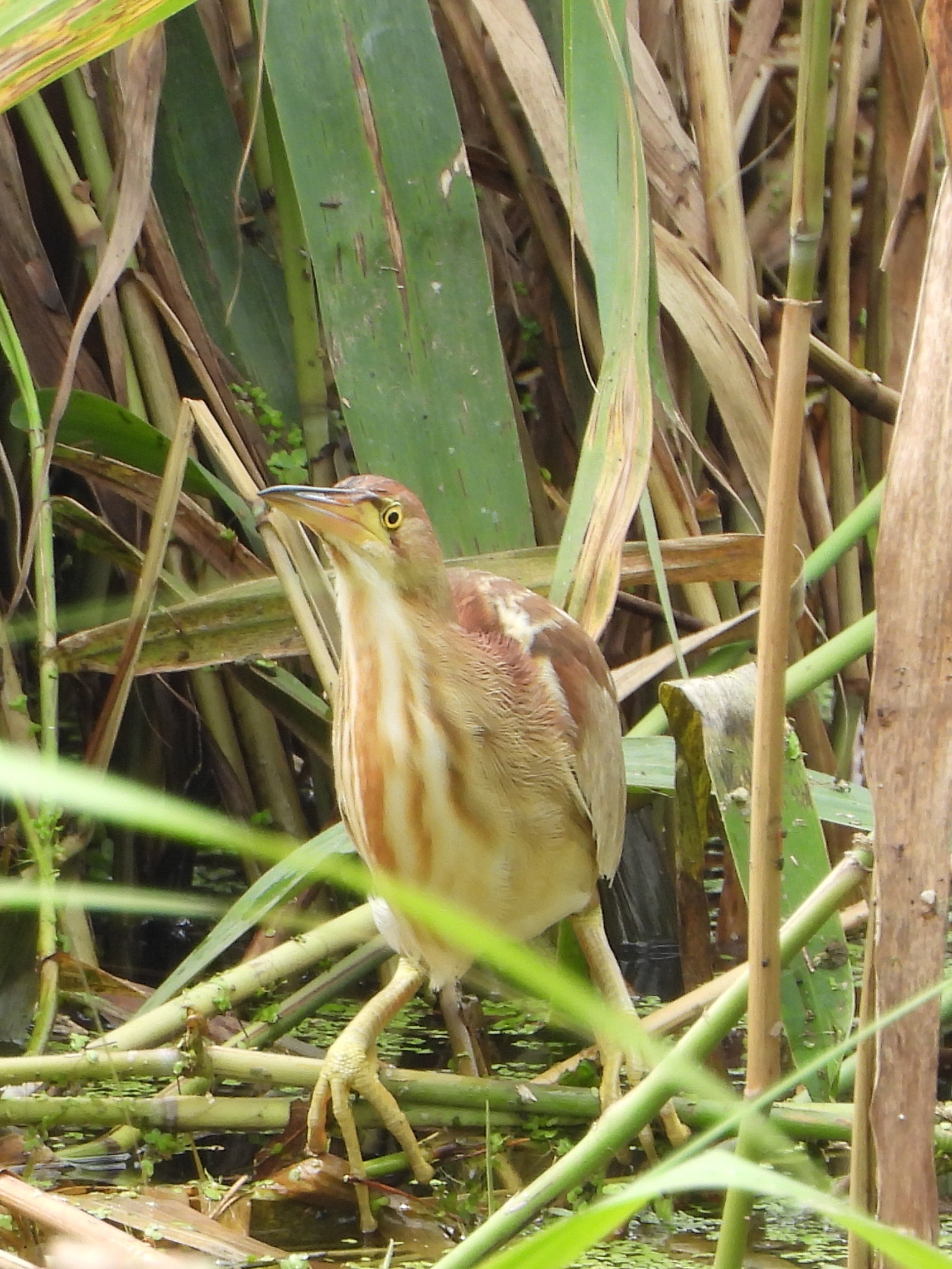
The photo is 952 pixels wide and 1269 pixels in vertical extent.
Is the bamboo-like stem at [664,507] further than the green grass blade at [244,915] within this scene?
Yes

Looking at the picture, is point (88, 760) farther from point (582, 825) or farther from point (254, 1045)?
point (582, 825)

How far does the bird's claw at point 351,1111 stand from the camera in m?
1.56

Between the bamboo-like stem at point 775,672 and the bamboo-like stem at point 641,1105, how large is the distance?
2 cm

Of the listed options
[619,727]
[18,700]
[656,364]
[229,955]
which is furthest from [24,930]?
[656,364]

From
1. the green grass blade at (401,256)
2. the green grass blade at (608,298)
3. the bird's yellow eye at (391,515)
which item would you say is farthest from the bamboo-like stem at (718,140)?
the bird's yellow eye at (391,515)

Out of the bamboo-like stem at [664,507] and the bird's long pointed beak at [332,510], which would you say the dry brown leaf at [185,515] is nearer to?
the bamboo-like stem at [664,507]

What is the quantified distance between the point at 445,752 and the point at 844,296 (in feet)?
Answer: 3.85

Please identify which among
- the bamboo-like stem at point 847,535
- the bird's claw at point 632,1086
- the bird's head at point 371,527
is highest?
the bird's head at point 371,527

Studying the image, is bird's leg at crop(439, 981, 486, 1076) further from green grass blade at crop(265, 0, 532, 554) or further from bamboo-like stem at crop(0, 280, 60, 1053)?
green grass blade at crop(265, 0, 532, 554)

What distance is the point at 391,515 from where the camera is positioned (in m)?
1.45

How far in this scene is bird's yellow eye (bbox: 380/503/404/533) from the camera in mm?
1451

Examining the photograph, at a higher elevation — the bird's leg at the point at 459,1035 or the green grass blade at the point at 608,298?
the green grass blade at the point at 608,298

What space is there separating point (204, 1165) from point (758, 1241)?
1.86 feet

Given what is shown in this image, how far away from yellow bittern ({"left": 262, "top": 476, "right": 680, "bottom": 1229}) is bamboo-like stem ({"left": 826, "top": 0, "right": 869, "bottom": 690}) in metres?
0.65
